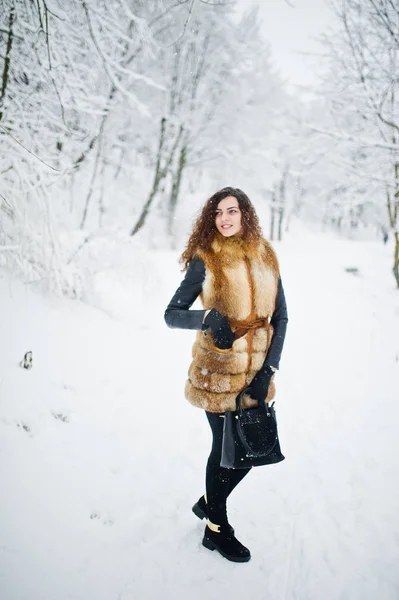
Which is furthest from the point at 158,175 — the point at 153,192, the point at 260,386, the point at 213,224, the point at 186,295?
the point at 260,386

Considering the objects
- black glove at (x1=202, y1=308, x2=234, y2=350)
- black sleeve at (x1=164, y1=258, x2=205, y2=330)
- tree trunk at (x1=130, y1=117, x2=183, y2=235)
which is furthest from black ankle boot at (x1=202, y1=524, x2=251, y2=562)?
tree trunk at (x1=130, y1=117, x2=183, y2=235)

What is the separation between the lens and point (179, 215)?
1414 centimetres

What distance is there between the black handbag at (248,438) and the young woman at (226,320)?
0.07 meters

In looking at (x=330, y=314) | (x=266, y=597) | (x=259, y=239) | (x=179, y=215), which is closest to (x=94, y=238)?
(x=259, y=239)

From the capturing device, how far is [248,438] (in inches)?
62.5

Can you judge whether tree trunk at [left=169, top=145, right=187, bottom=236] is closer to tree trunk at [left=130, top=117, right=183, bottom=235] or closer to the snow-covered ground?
tree trunk at [left=130, top=117, right=183, bottom=235]

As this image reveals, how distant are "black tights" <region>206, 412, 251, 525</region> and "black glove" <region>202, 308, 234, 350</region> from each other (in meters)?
0.49

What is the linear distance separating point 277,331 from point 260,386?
0.37 m

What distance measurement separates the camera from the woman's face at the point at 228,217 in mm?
1742

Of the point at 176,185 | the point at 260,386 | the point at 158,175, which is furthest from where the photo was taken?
the point at 176,185

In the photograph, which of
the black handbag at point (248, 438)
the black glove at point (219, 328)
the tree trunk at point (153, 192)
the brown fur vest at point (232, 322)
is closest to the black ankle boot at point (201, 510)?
the black handbag at point (248, 438)

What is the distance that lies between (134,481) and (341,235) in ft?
115

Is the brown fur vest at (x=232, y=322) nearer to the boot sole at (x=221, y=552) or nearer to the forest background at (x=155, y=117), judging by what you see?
the boot sole at (x=221, y=552)

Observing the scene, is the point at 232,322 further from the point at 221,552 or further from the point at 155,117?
the point at 155,117
